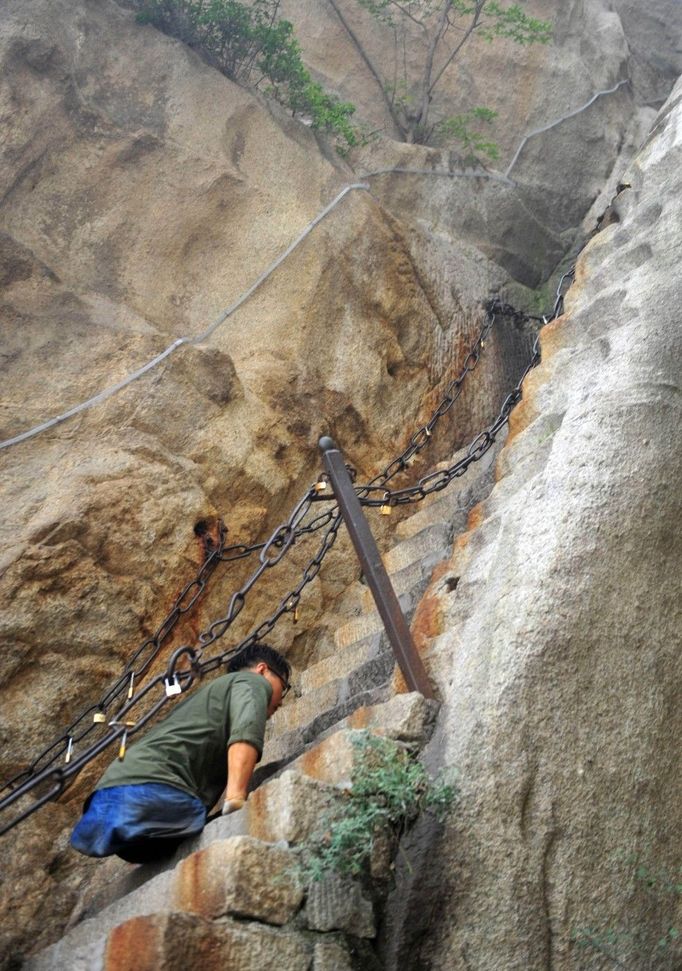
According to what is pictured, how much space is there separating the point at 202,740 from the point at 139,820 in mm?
401

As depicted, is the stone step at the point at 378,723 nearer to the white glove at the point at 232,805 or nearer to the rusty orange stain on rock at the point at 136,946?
the white glove at the point at 232,805

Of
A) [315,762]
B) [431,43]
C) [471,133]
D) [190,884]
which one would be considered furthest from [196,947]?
[431,43]

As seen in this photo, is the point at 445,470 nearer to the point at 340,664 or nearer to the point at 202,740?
the point at 340,664

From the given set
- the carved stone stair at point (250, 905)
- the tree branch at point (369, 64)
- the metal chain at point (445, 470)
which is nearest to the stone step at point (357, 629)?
the metal chain at point (445, 470)

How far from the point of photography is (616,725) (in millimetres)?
3295

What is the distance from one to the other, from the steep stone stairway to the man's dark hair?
1.11ft

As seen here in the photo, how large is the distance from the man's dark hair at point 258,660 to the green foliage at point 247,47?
5.59 metres

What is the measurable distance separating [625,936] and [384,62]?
9158 mm

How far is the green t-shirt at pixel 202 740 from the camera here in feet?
11.3

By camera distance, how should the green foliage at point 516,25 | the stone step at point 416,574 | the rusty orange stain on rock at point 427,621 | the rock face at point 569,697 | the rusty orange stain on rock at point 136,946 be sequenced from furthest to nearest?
the green foliage at point 516,25 < the stone step at point 416,574 < the rusty orange stain on rock at point 427,621 < the rock face at point 569,697 < the rusty orange stain on rock at point 136,946

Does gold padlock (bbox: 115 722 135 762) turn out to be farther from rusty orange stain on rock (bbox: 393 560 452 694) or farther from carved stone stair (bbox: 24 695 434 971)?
rusty orange stain on rock (bbox: 393 560 452 694)

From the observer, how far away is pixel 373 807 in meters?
2.97

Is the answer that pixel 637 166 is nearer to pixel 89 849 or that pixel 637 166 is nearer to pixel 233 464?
pixel 233 464

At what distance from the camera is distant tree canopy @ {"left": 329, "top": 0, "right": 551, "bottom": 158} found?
905 centimetres
